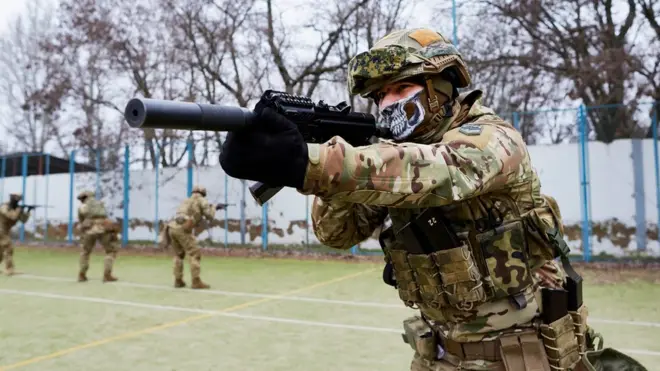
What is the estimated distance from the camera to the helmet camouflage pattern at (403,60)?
174 centimetres

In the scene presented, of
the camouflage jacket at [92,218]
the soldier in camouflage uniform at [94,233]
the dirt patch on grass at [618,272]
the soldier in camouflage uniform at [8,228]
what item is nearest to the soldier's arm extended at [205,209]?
the soldier in camouflage uniform at [94,233]

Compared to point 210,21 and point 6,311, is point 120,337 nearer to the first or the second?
point 6,311

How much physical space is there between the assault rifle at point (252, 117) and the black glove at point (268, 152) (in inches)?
1.4

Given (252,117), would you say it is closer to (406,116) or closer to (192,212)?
(406,116)

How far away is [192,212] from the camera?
927cm

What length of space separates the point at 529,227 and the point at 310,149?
95cm

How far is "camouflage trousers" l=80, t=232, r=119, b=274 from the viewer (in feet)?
31.8

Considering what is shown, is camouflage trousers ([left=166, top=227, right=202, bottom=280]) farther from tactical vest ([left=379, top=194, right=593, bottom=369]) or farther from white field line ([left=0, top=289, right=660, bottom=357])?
tactical vest ([left=379, top=194, right=593, bottom=369])

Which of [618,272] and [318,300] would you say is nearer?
[318,300]

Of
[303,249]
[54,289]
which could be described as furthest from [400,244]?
[303,249]

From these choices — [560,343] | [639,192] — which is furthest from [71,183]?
[560,343]

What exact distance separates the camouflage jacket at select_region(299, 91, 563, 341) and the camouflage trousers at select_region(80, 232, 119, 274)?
855 centimetres

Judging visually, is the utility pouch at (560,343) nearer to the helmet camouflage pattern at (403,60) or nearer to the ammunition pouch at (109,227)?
the helmet camouflage pattern at (403,60)

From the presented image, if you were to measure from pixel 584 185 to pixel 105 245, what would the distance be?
9645mm
